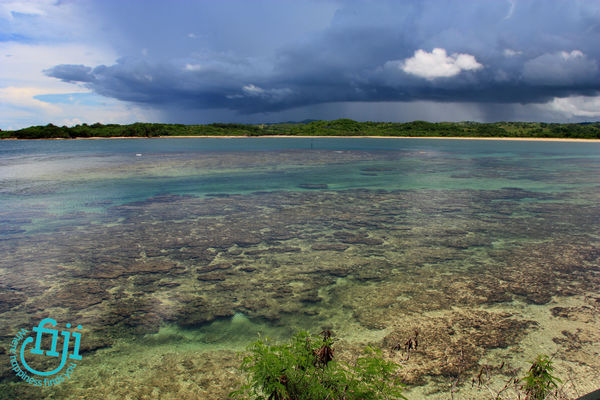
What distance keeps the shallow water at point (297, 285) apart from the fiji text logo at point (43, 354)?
Answer: 5.6 inches

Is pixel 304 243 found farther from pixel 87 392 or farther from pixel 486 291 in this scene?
pixel 87 392

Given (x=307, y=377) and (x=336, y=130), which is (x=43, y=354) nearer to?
(x=307, y=377)

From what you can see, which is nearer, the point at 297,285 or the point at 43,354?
the point at 43,354

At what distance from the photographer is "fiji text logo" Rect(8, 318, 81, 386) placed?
539 centimetres

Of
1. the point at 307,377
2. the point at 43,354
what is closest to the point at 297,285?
the point at 43,354

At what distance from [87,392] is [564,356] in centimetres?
717

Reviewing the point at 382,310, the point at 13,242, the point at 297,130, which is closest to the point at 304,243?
the point at 382,310

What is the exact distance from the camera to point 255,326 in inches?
265

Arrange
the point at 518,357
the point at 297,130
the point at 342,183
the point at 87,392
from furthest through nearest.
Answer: the point at 297,130
the point at 342,183
the point at 518,357
the point at 87,392

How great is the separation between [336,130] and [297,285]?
16777cm

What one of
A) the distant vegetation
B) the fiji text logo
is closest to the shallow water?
the fiji text logo

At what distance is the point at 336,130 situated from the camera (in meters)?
172

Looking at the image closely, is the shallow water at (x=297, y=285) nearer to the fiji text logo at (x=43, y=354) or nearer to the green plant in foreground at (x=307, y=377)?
the fiji text logo at (x=43, y=354)

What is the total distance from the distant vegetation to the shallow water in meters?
139
